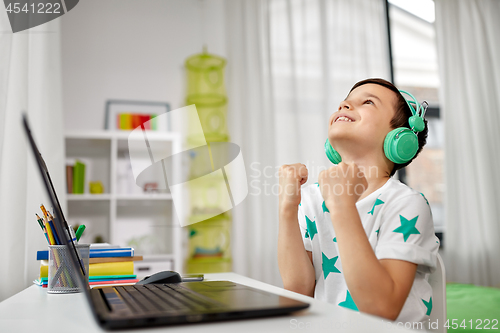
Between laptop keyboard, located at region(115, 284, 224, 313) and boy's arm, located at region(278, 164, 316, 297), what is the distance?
27cm

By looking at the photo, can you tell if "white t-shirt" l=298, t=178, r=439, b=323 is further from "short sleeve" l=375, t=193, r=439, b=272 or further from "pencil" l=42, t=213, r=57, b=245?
"pencil" l=42, t=213, r=57, b=245

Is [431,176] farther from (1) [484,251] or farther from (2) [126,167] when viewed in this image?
(2) [126,167]

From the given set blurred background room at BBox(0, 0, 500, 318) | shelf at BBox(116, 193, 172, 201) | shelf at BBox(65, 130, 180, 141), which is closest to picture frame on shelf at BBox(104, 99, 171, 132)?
blurred background room at BBox(0, 0, 500, 318)

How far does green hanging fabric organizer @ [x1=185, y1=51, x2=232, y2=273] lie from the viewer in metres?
2.75

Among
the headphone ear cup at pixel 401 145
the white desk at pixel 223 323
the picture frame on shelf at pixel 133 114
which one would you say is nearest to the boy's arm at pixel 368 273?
the white desk at pixel 223 323

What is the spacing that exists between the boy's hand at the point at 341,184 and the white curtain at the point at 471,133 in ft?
8.98

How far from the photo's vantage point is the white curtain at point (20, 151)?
119 centimetres

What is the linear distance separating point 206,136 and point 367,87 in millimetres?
2004

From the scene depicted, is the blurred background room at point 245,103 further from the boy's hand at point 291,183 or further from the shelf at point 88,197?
the boy's hand at point 291,183

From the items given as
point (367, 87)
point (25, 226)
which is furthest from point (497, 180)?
point (25, 226)

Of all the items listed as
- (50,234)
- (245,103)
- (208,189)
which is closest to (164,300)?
(50,234)

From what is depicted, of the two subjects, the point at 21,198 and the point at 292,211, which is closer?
the point at 292,211

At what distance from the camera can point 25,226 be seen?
4.30 feet

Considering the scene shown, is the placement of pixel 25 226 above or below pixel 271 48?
below
